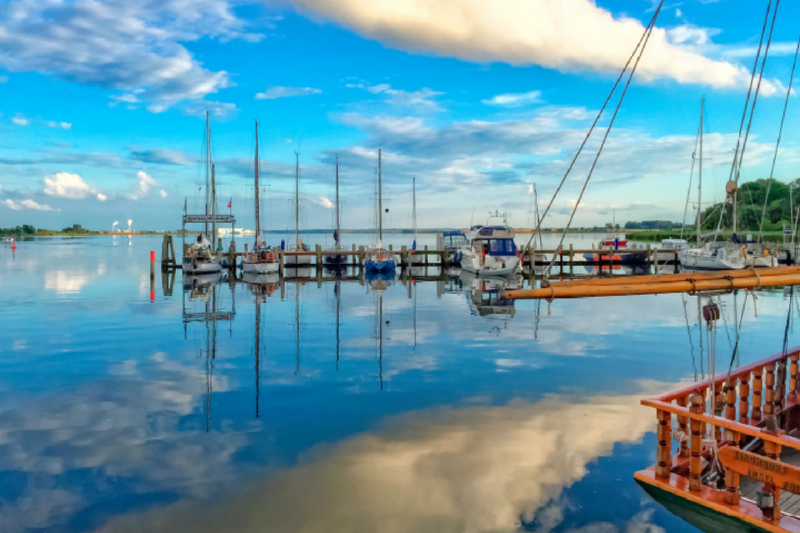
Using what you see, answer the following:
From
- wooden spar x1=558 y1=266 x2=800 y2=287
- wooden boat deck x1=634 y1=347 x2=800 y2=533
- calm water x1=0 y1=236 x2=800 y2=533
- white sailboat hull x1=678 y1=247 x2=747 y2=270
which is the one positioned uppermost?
wooden spar x1=558 y1=266 x2=800 y2=287

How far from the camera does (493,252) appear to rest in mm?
41594

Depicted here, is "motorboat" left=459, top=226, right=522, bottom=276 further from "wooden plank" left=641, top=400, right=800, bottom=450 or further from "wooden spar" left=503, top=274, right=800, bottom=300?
"wooden plank" left=641, top=400, right=800, bottom=450

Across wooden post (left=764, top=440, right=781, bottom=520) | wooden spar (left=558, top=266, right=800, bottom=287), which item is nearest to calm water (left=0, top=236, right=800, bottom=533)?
wooden post (left=764, top=440, right=781, bottom=520)

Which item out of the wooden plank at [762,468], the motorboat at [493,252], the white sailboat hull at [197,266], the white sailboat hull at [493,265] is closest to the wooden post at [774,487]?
the wooden plank at [762,468]

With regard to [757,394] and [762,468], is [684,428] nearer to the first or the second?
[762,468]

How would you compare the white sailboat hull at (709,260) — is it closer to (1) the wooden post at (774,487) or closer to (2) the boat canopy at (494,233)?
(2) the boat canopy at (494,233)

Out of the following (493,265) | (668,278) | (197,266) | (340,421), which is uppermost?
(668,278)

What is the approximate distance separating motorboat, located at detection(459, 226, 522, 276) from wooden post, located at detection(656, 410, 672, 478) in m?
33.6

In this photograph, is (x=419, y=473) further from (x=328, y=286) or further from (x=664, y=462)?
(x=328, y=286)

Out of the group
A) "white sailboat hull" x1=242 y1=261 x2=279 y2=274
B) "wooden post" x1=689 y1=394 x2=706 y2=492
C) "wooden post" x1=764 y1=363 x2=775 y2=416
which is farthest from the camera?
"white sailboat hull" x1=242 y1=261 x2=279 y2=274

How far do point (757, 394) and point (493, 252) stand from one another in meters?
33.9

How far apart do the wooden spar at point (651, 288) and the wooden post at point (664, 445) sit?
1.81 meters

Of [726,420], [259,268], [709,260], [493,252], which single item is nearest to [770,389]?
[726,420]

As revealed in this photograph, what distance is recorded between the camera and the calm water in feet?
22.5
